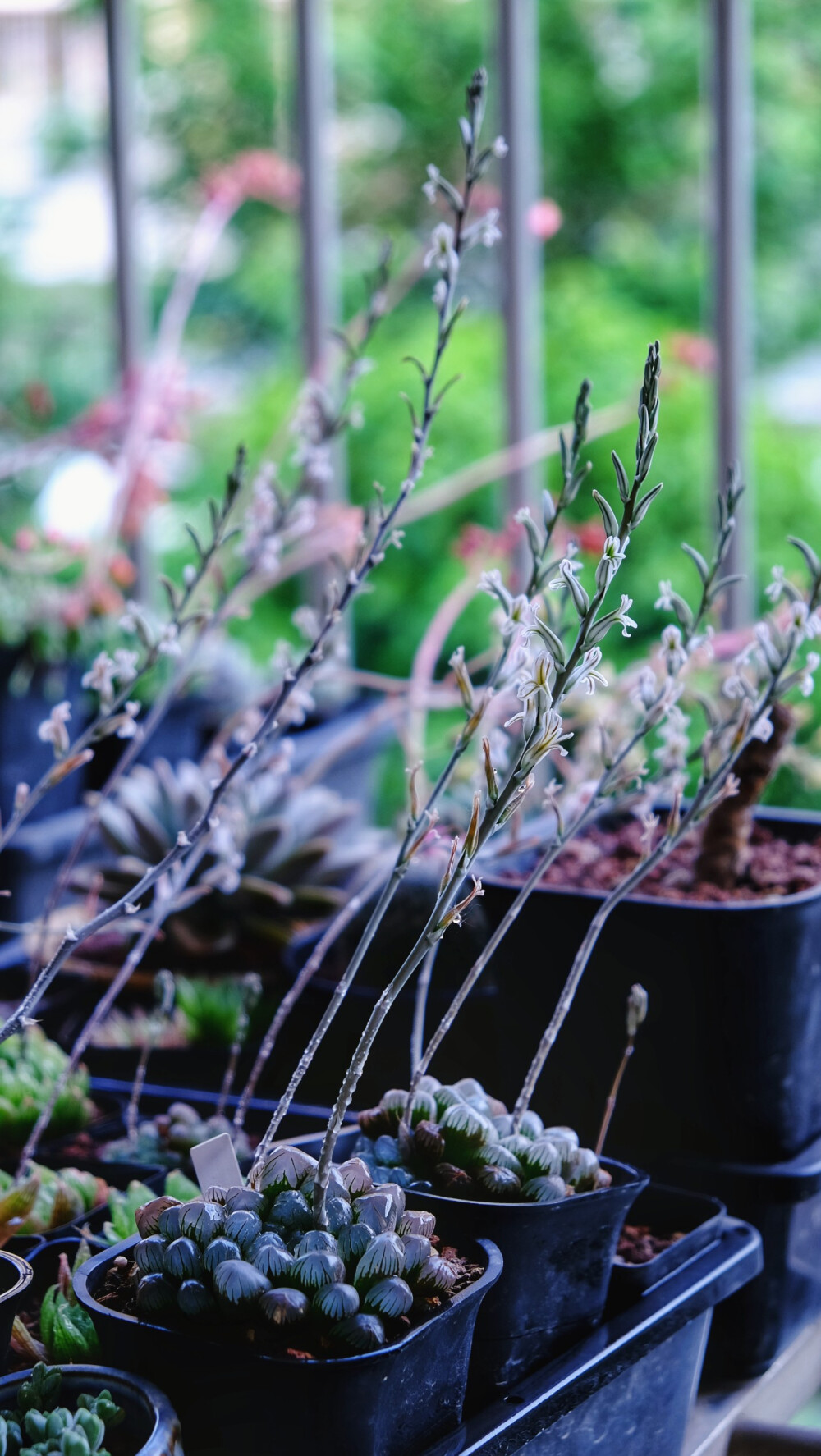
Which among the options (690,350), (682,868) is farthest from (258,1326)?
(690,350)

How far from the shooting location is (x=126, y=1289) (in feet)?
2.46

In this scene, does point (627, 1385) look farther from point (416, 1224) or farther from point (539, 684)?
point (539, 684)

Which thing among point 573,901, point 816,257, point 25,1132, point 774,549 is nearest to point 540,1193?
point 573,901

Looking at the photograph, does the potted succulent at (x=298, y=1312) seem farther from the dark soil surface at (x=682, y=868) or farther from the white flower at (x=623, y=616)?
the dark soil surface at (x=682, y=868)

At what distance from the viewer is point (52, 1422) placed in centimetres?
65

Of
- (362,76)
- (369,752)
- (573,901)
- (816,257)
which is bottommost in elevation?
(369,752)

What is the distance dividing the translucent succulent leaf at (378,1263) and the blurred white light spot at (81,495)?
2039mm

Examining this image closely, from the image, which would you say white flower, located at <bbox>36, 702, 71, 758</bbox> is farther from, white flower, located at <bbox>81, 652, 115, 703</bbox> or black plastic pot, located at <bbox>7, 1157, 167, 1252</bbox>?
black plastic pot, located at <bbox>7, 1157, 167, 1252</bbox>

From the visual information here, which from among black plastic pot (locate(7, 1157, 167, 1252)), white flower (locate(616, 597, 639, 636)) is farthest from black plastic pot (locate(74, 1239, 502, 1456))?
white flower (locate(616, 597, 639, 636))

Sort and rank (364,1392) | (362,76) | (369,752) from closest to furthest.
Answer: (364,1392) < (369,752) < (362,76)

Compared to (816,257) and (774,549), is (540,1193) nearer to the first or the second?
(774,549)

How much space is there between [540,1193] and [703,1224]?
19 cm

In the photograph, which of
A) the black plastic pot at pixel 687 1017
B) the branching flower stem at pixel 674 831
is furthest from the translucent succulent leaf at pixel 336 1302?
the black plastic pot at pixel 687 1017

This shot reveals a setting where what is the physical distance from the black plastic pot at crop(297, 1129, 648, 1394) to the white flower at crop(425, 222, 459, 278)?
1.54 ft
